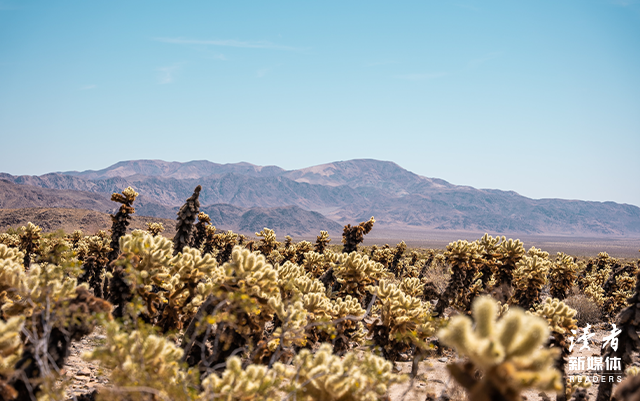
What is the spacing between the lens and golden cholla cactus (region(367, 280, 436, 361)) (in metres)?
9.04

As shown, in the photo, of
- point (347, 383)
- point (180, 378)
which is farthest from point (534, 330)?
point (180, 378)

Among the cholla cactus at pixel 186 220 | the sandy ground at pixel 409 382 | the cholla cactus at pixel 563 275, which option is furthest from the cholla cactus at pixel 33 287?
the cholla cactus at pixel 563 275

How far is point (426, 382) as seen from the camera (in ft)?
37.2

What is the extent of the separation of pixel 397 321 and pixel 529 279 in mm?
8629

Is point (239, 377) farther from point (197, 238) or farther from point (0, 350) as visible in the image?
point (197, 238)

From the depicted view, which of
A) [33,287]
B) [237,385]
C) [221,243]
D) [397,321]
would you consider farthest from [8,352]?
[221,243]

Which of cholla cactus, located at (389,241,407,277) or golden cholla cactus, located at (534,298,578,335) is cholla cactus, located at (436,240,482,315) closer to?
golden cholla cactus, located at (534,298,578,335)

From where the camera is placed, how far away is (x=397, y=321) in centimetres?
908

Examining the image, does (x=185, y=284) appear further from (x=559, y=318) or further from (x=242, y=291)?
(x=559, y=318)

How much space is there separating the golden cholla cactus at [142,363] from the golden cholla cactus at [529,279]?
1376 centimetres

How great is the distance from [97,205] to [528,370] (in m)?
221

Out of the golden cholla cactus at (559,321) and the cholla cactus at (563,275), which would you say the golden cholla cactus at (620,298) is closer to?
the cholla cactus at (563,275)

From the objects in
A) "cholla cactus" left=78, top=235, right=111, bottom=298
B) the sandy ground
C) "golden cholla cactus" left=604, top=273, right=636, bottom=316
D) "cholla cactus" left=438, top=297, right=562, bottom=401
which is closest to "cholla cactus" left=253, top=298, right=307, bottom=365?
the sandy ground

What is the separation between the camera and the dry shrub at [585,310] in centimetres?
2398
